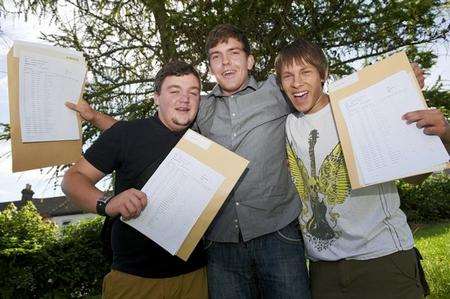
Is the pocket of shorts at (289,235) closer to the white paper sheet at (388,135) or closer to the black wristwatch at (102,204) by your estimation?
the white paper sheet at (388,135)

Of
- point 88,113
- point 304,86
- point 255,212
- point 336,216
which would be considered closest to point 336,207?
point 336,216

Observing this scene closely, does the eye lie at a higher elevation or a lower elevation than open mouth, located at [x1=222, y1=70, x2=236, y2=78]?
lower

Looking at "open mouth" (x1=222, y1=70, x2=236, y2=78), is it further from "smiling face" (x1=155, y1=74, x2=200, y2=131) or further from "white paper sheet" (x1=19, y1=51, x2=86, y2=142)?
"white paper sheet" (x1=19, y1=51, x2=86, y2=142)

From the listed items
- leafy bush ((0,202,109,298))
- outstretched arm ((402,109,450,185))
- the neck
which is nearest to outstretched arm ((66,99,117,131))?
the neck

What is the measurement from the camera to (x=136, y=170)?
2.35 metres

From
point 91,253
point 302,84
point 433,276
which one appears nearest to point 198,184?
point 302,84

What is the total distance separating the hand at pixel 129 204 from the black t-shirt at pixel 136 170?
12.6 inches

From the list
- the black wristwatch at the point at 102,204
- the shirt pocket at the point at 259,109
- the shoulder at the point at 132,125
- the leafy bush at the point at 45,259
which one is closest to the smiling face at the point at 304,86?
the shirt pocket at the point at 259,109

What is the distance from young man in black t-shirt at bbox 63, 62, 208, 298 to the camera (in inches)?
89.3

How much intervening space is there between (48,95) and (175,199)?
3.27 feet

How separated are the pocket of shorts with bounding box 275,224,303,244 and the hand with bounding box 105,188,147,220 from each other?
2.54ft

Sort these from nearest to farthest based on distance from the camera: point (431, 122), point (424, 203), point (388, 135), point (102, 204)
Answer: point (431, 122)
point (388, 135)
point (102, 204)
point (424, 203)

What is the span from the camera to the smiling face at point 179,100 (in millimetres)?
2400

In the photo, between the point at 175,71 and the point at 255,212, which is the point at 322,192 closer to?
the point at 255,212
